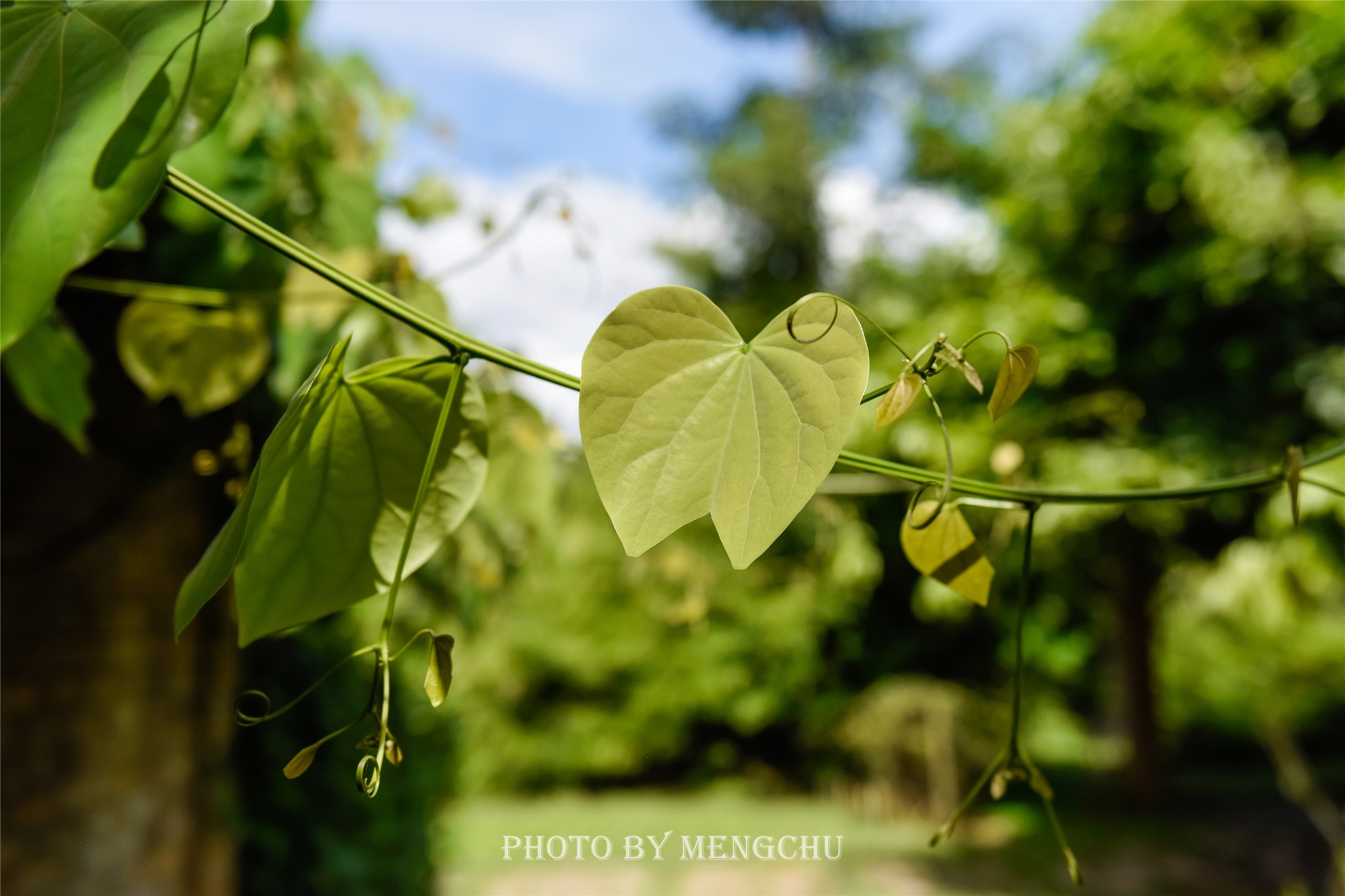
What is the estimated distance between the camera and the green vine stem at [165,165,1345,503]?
24 centimetres

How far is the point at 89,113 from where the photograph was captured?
26cm

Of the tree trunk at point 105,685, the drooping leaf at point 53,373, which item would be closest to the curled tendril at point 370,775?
the drooping leaf at point 53,373

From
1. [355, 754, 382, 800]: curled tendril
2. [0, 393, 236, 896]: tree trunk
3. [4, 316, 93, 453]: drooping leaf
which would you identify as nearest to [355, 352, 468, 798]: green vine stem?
[355, 754, 382, 800]: curled tendril

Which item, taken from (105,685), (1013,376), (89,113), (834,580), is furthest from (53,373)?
(834,580)

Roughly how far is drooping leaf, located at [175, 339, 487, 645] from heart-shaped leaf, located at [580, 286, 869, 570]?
9 cm

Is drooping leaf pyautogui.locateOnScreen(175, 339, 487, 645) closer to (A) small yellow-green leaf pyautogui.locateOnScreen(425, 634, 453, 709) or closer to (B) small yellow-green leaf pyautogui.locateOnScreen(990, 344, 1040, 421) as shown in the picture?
(A) small yellow-green leaf pyautogui.locateOnScreen(425, 634, 453, 709)

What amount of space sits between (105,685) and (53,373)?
Result: 0.76 m

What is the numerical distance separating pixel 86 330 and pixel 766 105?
27.8 feet

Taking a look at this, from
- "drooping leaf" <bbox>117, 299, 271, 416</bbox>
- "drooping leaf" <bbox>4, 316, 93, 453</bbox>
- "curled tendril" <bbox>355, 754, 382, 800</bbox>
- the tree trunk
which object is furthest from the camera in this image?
the tree trunk

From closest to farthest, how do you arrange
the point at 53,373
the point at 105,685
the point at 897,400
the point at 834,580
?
1. the point at 897,400
2. the point at 53,373
3. the point at 105,685
4. the point at 834,580

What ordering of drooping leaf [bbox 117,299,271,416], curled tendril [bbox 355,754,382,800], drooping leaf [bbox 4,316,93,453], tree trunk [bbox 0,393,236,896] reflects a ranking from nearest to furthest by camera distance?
curled tendril [bbox 355,754,382,800] < drooping leaf [bbox 4,316,93,453] < drooping leaf [bbox 117,299,271,416] < tree trunk [bbox 0,393,236,896]

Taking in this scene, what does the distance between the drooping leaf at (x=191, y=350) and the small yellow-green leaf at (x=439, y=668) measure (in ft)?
1.54

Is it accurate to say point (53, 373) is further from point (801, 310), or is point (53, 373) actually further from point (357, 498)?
point (801, 310)

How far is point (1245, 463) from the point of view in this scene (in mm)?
2654
